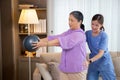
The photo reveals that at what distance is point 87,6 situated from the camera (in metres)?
4.63

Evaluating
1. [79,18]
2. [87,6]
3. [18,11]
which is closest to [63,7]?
[87,6]

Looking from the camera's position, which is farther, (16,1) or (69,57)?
(16,1)

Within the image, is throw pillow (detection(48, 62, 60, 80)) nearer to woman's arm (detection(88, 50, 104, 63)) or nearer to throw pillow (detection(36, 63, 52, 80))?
throw pillow (detection(36, 63, 52, 80))

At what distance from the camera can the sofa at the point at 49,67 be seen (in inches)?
130

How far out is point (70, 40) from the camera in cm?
250

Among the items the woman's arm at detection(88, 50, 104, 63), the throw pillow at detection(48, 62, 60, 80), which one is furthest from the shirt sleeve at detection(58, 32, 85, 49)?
the throw pillow at detection(48, 62, 60, 80)

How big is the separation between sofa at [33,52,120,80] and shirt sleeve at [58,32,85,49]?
0.80m

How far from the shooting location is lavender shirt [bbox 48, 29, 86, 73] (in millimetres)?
2510

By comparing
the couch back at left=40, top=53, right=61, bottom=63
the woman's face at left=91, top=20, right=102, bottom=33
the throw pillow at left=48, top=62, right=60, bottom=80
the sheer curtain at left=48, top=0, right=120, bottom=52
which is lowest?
the throw pillow at left=48, top=62, right=60, bottom=80

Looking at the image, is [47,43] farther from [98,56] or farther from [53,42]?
[98,56]

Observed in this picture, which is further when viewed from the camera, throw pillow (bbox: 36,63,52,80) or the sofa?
the sofa

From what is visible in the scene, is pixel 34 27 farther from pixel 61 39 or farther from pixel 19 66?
pixel 61 39

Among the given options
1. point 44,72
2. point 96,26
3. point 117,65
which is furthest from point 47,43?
point 117,65

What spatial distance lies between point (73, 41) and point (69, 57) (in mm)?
195
